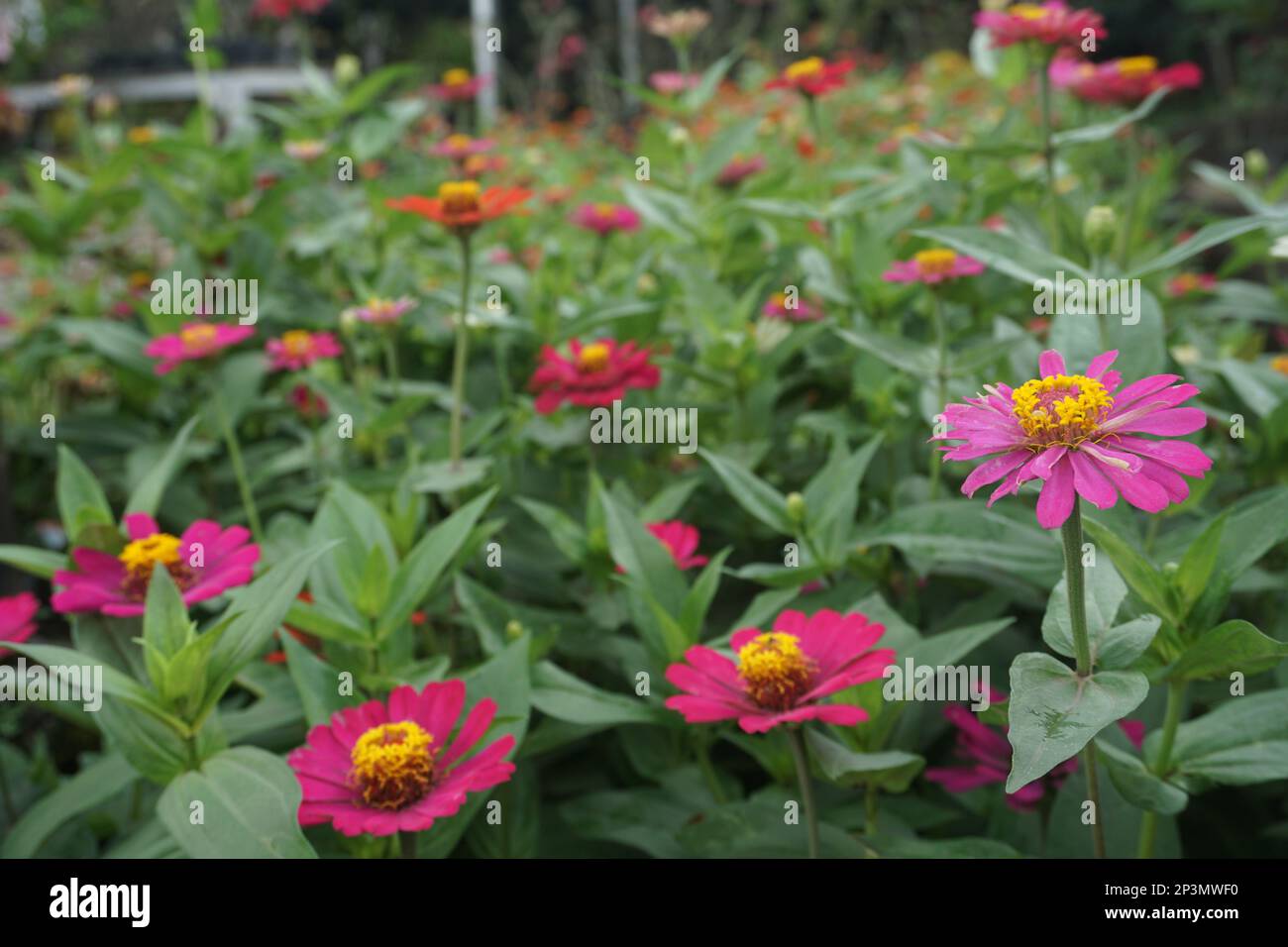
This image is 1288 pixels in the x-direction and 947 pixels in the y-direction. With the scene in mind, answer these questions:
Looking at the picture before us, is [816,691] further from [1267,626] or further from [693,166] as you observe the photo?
[693,166]

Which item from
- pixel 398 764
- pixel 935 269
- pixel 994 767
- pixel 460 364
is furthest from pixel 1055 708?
pixel 460 364

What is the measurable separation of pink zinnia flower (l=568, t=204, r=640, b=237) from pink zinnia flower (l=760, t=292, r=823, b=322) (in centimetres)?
45

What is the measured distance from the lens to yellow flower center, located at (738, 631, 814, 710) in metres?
0.73

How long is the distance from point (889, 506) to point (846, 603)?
258 mm

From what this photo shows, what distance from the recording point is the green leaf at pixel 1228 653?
25.6 inches

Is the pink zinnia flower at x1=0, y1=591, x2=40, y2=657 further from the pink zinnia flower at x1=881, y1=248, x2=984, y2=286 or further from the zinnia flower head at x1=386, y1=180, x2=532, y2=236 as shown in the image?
the pink zinnia flower at x1=881, y1=248, x2=984, y2=286

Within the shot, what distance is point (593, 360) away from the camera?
1.13 metres

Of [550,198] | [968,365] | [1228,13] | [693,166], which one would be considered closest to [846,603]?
[968,365]

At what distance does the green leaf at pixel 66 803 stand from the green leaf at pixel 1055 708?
0.66m

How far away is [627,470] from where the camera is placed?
3.97ft

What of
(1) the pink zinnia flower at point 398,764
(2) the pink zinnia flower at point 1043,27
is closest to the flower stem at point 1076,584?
(1) the pink zinnia flower at point 398,764

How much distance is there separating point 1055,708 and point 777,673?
0.19 metres

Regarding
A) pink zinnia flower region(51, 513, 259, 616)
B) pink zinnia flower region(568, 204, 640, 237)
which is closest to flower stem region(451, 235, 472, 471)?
pink zinnia flower region(51, 513, 259, 616)

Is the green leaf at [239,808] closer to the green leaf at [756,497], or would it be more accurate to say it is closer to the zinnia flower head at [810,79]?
the green leaf at [756,497]
